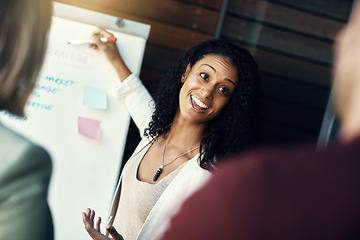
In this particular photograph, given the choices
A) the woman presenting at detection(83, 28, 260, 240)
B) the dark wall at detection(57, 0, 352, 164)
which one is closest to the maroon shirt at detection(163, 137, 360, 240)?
the woman presenting at detection(83, 28, 260, 240)

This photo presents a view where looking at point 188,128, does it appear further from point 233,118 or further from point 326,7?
point 326,7

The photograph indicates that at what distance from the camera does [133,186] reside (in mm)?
1591

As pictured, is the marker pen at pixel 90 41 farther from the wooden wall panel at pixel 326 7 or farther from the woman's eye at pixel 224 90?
the wooden wall panel at pixel 326 7

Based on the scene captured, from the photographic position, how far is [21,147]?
0.64 metres

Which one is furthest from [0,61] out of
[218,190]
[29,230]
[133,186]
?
[133,186]

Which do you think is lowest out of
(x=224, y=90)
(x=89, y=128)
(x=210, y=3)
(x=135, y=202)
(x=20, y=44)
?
(x=135, y=202)

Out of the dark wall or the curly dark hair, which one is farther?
the dark wall

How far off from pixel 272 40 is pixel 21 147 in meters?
2.11

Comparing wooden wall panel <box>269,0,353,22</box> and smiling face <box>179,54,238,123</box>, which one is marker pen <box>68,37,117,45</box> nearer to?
smiling face <box>179,54,238,123</box>

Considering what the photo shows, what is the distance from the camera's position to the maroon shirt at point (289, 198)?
0.44m

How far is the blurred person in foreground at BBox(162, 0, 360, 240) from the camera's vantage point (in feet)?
1.45

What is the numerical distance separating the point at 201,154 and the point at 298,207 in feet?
3.66

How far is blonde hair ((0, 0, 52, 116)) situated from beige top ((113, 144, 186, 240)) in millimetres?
900

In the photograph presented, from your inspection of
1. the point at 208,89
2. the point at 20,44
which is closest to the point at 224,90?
the point at 208,89
